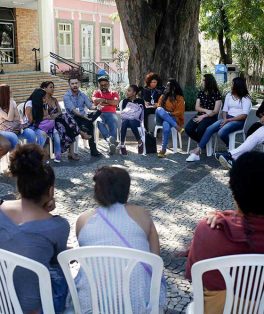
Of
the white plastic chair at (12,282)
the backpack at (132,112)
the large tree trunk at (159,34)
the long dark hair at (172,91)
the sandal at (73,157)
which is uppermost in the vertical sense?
the large tree trunk at (159,34)

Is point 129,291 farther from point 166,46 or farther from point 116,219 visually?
point 166,46

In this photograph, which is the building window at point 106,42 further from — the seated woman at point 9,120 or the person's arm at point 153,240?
the person's arm at point 153,240

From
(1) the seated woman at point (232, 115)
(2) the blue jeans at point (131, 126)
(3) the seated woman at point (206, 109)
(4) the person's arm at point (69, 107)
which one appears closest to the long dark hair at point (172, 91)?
(3) the seated woman at point (206, 109)

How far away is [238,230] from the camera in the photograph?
218 centimetres

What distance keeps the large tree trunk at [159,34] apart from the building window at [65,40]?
15.8 meters

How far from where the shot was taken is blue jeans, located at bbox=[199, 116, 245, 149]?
23.9ft

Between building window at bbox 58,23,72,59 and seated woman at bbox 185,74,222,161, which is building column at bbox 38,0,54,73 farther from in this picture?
seated woman at bbox 185,74,222,161

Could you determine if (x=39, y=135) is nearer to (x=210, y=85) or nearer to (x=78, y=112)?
(x=78, y=112)

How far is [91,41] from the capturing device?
27672 millimetres

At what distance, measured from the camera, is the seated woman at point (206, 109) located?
7.70 metres

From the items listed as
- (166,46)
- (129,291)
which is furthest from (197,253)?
(166,46)

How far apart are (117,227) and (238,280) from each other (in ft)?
2.31

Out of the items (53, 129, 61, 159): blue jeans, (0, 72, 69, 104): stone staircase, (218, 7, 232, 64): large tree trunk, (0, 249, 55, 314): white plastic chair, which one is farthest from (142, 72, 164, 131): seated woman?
(218, 7, 232, 64): large tree trunk

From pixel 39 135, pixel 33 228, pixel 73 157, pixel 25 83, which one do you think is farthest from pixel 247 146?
pixel 25 83
